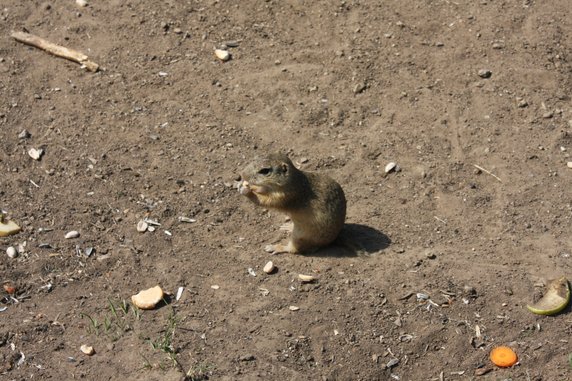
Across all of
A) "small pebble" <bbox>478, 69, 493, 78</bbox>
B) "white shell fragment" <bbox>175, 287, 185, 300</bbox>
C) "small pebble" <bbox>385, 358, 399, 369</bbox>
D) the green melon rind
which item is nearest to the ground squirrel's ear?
"white shell fragment" <bbox>175, 287, 185, 300</bbox>

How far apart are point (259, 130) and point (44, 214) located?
1.70 metres

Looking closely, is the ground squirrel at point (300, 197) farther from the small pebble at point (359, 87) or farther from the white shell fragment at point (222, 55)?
the white shell fragment at point (222, 55)

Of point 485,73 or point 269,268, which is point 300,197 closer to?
point 269,268

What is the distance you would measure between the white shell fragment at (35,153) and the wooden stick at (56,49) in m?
1.02

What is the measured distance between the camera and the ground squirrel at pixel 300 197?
5.55 m

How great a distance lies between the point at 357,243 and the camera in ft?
18.9

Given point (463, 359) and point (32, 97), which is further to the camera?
point (32, 97)

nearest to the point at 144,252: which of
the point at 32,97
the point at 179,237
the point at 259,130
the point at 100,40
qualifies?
the point at 179,237

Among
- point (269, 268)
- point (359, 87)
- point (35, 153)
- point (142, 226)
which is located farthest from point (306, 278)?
point (35, 153)

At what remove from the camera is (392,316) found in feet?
17.4

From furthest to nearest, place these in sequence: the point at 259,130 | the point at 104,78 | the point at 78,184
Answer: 1. the point at 104,78
2. the point at 259,130
3. the point at 78,184

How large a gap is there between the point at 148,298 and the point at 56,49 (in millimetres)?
2926

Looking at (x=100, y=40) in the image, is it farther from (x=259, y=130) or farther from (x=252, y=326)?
(x=252, y=326)

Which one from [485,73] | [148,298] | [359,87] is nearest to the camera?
[148,298]
